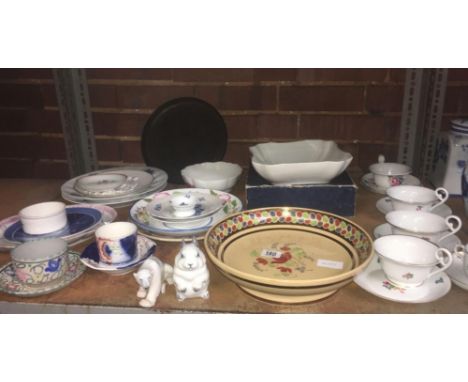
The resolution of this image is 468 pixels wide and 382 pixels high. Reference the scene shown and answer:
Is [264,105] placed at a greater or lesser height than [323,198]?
greater

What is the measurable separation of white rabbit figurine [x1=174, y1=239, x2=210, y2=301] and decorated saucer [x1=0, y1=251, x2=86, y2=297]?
20 centimetres

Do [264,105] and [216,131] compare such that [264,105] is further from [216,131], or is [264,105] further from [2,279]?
[2,279]

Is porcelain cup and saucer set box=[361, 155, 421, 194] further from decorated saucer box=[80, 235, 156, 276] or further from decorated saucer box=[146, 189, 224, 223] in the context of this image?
decorated saucer box=[80, 235, 156, 276]

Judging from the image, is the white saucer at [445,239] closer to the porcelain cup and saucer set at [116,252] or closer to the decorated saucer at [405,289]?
the decorated saucer at [405,289]

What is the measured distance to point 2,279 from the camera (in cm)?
73

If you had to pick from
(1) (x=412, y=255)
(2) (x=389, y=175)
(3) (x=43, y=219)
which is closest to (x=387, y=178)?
(2) (x=389, y=175)

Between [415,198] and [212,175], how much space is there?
490 millimetres

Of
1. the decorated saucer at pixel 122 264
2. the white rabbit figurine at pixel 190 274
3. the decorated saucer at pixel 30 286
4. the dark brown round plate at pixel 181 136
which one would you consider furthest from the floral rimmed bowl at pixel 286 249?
the dark brown round plate at pixel 181 136

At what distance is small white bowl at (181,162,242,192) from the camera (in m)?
1.05

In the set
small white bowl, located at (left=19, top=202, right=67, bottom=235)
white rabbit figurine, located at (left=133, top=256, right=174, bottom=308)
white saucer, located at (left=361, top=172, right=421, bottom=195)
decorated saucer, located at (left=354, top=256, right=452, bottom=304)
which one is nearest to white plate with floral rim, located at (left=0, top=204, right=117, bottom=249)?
small white bowl, located at (left=19, top=202, right=67, bottom=235)

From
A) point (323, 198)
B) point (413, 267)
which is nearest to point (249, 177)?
point (323, 198)

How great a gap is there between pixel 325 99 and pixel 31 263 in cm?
103

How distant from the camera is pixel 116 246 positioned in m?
0.74
